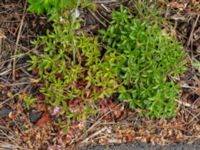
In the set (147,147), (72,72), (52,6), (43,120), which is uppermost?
(52,6)

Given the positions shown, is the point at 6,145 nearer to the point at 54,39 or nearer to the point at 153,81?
the point at 54,39

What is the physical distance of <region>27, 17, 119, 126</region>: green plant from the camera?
3311 mm

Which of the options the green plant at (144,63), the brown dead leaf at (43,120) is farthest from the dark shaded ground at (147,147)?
the brown dead leaf at (43,120)

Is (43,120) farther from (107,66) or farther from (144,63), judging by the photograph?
(144,63)

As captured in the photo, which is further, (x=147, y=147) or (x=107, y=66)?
(x=147, y=147)

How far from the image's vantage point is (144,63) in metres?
3.35

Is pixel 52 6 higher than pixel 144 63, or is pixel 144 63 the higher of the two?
pixel 52 6

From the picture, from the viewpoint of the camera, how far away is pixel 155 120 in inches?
137

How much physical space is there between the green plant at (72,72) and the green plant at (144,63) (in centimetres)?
10

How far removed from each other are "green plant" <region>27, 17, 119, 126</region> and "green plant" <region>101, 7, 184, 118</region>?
0.10 metres

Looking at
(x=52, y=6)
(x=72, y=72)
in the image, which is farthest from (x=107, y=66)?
(x=52, y=6)

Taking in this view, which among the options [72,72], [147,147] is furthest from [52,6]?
[147,147]

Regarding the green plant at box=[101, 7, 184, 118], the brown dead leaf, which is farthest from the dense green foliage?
the brown dead leaf

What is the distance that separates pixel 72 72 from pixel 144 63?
1.58 feet
